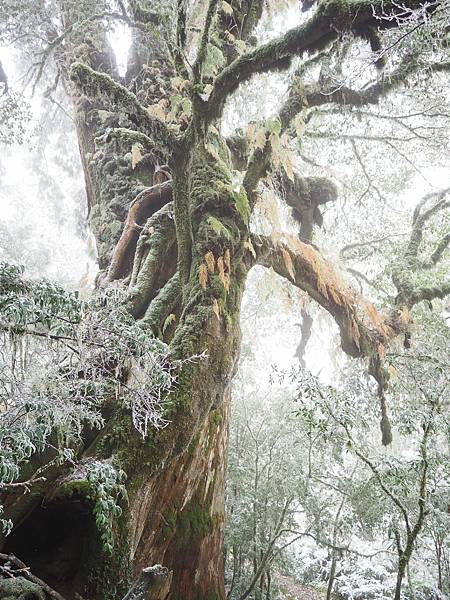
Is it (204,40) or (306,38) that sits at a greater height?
(306,38)

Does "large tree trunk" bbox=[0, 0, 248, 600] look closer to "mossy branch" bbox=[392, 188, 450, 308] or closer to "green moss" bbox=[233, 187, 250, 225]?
"green moss" bbox=[233, 187, 250, 225]

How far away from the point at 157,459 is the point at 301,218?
188 inches

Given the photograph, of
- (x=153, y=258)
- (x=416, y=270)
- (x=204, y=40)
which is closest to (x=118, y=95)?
(x=204, y=40)

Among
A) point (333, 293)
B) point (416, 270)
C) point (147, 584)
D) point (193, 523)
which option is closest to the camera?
point (147, 584)

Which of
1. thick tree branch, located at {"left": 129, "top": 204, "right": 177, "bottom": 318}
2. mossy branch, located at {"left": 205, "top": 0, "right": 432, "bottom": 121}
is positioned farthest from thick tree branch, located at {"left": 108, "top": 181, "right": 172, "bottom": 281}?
mossy branch, located at {"left": 205, "top": 0, "right": 432, "bottom": 121}

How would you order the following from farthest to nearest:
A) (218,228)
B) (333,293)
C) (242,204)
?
(333,293) → (242,204) → (218,228)

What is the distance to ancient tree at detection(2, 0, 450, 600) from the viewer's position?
288cm

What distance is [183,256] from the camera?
428 centimetres

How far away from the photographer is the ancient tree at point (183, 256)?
288 centimetres

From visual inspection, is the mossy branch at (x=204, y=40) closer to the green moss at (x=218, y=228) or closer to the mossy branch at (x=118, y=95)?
the mossy branch at (x=118, y=95)

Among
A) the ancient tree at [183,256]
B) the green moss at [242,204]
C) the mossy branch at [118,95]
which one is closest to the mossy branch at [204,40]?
the ancient tree at [183,256]

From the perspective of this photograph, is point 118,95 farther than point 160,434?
Yes

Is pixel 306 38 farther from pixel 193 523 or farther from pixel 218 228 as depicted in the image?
pixel 193 523

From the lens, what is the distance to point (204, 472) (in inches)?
169
